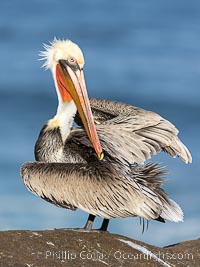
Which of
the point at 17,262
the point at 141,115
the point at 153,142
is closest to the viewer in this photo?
the point at 17,262

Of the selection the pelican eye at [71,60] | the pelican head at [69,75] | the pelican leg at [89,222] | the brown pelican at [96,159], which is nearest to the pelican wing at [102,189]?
the brown pelican at [96,159]

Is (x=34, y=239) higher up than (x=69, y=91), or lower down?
lower down

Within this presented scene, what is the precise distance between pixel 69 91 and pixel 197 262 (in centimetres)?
344

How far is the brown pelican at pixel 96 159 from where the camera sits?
41.9 ft

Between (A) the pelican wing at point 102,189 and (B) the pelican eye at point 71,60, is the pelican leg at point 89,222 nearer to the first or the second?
(A) the pelican wing at point 102,189

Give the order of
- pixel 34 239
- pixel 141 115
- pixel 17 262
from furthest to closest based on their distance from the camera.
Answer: pixel 141 115 < pixel 34 239 < pixel 17 262

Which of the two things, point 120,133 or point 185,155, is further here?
point 185,155

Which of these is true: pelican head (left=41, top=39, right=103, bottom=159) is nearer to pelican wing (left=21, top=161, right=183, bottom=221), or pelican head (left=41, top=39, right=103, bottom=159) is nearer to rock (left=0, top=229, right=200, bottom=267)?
pelican wing (left=21, top=161, right=183, bottom=221)

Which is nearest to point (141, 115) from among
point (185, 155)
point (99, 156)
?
point (185, 155)

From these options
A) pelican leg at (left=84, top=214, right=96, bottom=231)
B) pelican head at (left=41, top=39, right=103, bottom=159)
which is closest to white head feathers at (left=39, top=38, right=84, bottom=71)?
pelican head at (left=41, top=39, right=103, bottom=159)

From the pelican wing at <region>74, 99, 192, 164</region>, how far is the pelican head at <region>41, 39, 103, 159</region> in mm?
479

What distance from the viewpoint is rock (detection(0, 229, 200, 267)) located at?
435 inches

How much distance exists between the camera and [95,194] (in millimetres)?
12836

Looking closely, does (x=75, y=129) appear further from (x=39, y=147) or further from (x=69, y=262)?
(x=69, y=262)
